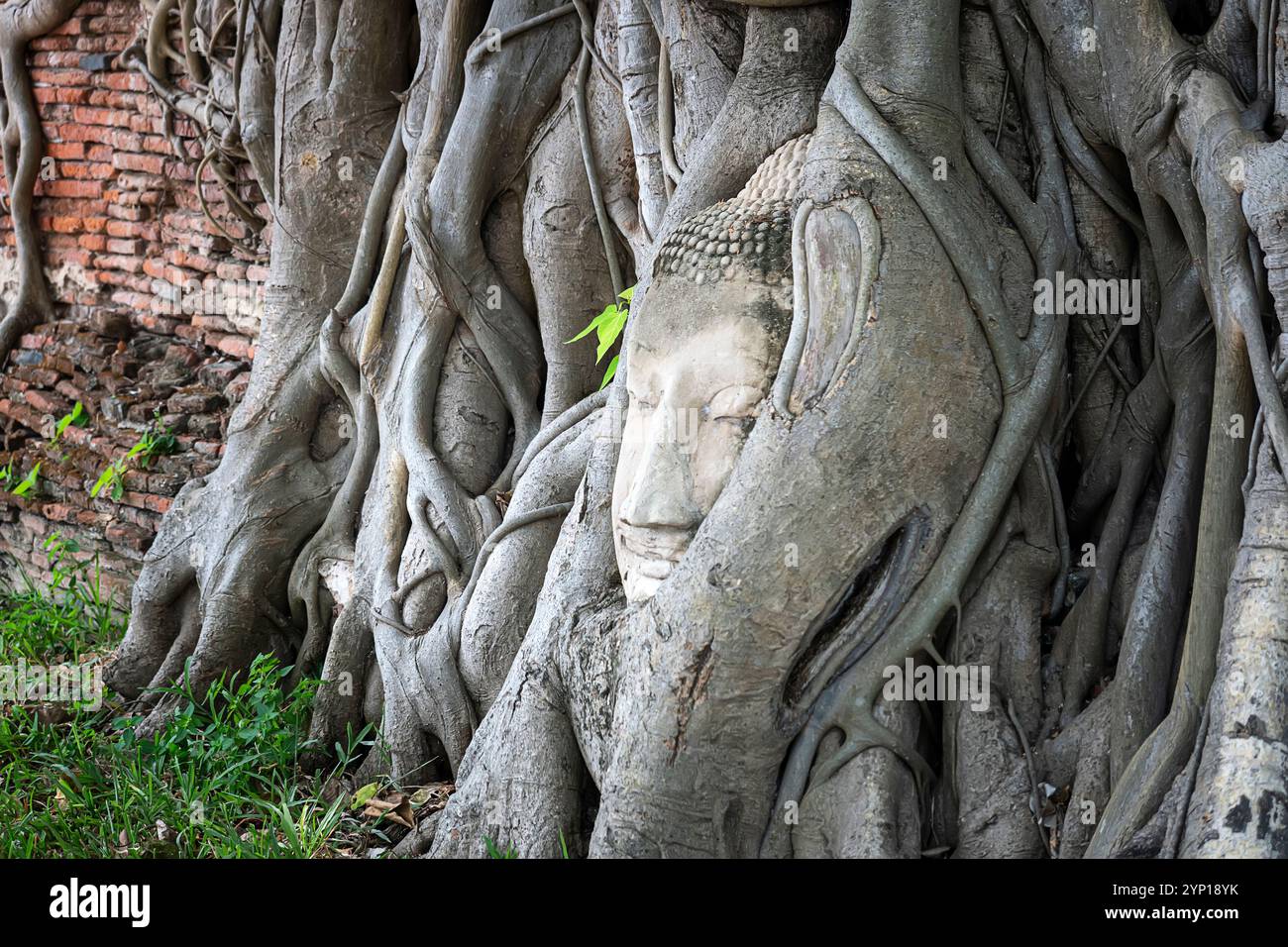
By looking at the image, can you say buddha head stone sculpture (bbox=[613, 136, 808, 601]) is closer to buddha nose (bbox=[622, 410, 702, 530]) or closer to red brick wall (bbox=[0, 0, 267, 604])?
buddha nose (bbox=[622, 410, 702, 530])

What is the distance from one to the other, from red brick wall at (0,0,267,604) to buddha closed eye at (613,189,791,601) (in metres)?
3.19

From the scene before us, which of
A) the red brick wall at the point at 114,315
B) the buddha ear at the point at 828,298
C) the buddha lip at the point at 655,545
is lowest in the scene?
the buddha lip at the point at 655,545

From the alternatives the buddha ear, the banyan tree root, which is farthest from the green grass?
the banyan tree root

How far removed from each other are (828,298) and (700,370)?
31 cm

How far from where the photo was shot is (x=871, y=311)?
2479 mm

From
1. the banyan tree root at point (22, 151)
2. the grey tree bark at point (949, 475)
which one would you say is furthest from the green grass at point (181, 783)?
the banyan tree root at point (22, 151)

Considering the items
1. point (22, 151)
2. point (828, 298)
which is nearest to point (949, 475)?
point (828, 298)

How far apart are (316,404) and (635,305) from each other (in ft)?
6.75

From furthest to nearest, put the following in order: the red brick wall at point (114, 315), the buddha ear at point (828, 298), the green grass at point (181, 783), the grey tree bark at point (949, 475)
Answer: the red brick wall at point (114, 315)
the green grass at point (181, 783)
the buddha ear at point (828, 298)
the grey tree bark at point (949, 475)

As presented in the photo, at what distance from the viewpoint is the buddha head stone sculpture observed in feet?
8.70

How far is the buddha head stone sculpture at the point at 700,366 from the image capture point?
2652 millimetres

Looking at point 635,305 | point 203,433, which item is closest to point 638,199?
point 635,305

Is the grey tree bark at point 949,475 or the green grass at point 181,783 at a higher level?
the grey tree bark at point 949,475

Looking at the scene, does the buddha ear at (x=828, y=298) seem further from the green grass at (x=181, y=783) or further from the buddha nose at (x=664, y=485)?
the green grass at (x=181, y=783)
